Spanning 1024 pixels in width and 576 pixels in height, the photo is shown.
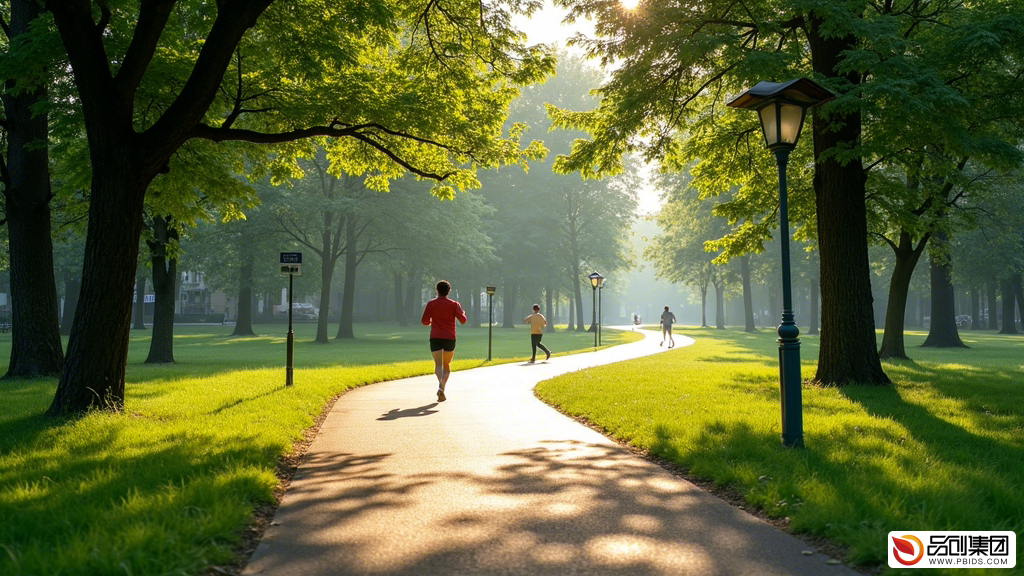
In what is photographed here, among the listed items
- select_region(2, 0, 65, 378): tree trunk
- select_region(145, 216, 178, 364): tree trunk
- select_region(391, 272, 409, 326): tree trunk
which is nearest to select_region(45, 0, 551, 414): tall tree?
select_region(2, 0, 65, 378): tree trunk

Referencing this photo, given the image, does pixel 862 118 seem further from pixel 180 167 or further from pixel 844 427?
pixel 180 167

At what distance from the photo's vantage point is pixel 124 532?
391cm

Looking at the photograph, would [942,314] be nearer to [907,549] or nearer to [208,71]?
[907,549]

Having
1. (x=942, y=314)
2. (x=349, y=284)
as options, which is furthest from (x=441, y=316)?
(x=349, y=284)

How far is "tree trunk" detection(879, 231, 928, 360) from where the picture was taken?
1848 centimetres

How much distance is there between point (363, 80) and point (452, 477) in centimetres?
796

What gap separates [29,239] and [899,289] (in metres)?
20.2

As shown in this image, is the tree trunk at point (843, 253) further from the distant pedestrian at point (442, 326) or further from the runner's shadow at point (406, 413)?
the runner's shadow at point (406, 413)

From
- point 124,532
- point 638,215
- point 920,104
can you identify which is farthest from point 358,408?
point 638,215

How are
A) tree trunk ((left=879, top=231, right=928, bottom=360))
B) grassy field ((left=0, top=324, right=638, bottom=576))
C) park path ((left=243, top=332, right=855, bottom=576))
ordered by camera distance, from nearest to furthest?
1. grassy field ((left=0, top=324, right=638, bottom=576))
2. park path ((left=243, top=332, right=855, bottom=576))
3. tree trunk ((left=879, top=231, right=928, bottom=360))

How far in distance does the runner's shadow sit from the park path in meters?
1.43

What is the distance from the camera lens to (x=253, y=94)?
1127cm

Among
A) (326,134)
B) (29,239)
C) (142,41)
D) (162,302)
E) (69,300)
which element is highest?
(142,41)

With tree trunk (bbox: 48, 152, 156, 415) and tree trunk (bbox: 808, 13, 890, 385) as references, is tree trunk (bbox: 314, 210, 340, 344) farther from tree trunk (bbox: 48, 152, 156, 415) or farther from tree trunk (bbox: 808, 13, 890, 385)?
tree trunk (bbox: 808, 13, 890, 385)
